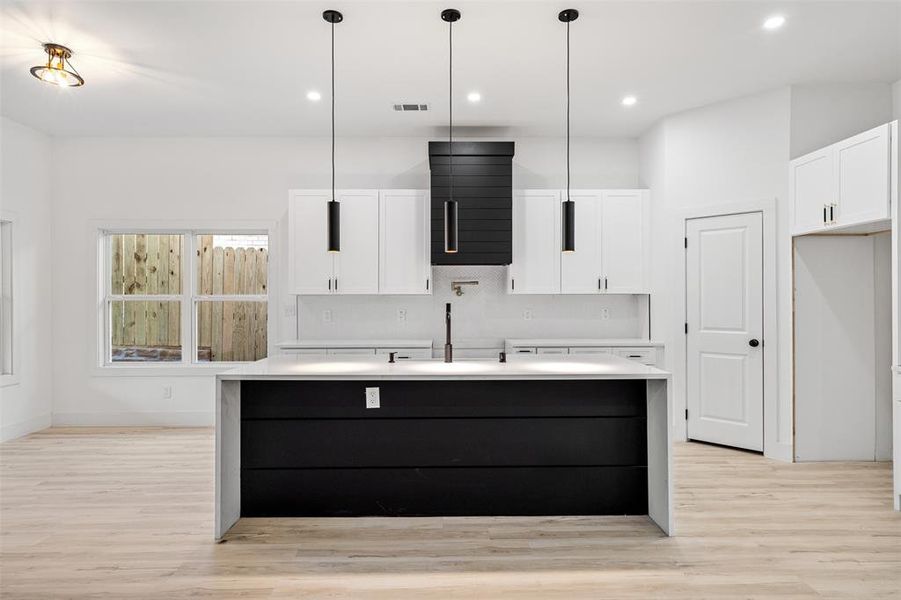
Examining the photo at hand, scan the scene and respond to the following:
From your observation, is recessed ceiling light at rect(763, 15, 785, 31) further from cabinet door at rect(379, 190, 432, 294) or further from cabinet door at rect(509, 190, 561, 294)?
cabinet door at rect(379, 190, 432, 294)

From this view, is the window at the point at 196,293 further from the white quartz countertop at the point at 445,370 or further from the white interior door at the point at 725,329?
the white interior door at the point at 725,329

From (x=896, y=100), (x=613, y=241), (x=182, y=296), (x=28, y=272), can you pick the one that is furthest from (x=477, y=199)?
(x=28, y=272)

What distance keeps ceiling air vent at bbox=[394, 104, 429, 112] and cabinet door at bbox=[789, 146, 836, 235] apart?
2.92 m

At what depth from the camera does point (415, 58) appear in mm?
3762

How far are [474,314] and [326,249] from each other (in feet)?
5.15

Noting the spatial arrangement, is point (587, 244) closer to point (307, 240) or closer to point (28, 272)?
point (307, 240)

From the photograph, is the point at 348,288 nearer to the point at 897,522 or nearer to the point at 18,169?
the point at 18,169

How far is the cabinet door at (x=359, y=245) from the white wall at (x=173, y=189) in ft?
1.48

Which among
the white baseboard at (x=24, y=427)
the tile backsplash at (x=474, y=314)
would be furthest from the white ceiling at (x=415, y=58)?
the white baseboard at (x=24, y=427)

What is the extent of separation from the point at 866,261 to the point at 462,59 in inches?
131

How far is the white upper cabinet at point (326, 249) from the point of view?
16.9ft

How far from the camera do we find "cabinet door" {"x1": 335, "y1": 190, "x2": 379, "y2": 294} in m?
5.17

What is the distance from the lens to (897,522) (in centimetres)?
301

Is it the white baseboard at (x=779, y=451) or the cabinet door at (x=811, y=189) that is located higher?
the cabinet door at (x=811, y=189)
